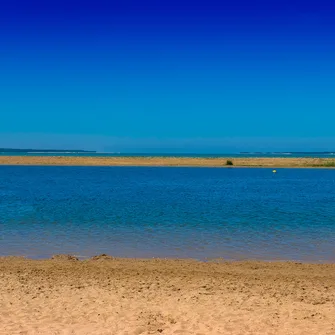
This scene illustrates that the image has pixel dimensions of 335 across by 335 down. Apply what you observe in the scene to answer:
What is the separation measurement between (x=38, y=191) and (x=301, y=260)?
25072 millimetres

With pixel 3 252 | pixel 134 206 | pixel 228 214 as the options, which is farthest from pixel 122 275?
pixel 134 206

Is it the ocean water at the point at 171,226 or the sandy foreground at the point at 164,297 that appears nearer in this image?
the sandy foreground at the point at 164,297

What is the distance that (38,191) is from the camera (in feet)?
113

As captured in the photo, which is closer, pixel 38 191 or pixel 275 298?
pixel 275 298

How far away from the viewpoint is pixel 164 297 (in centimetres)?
959

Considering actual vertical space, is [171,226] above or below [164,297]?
above

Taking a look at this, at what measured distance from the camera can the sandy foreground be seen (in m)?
7.98

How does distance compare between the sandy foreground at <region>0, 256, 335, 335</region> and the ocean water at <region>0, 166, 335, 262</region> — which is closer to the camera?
the sandy foreground at <region>0, 256, 335, 335</region>

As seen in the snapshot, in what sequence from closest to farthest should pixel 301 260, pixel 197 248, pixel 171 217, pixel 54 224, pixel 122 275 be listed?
pixel 122 275 < pixel 301 260 < pixel 197 248 < pixel 54 224 < pixel 171 217

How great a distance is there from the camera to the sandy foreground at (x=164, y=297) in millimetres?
7980

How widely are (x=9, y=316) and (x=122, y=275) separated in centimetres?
351

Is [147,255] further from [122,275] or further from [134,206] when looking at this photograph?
[134,206]

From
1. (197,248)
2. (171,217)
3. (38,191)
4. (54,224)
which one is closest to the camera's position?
(197,248)

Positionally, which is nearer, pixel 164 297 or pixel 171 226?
pixel 164 297
